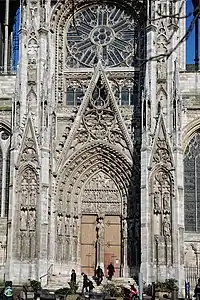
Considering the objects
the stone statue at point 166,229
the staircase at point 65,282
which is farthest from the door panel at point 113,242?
the stone statue at point 166,229

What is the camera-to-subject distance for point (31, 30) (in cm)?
2467

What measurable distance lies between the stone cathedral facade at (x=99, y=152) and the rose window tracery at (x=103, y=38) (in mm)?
67

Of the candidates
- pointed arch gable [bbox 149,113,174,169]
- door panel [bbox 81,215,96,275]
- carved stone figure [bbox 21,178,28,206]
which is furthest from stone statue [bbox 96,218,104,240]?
pointed arch gable [bbox 149,113,174,169]

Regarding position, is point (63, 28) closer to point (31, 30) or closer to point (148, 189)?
point (31, 30)

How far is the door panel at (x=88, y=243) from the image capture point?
2381 cm

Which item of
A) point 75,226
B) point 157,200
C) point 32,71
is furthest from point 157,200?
point 32,71

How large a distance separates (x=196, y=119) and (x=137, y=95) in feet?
9.96

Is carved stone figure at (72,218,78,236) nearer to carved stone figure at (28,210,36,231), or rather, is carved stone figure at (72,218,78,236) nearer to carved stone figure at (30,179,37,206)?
carved stone figure at (28,210,36,231)

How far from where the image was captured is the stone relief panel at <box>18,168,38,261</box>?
22234 mm

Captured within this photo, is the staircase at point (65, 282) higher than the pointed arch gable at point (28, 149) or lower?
lower

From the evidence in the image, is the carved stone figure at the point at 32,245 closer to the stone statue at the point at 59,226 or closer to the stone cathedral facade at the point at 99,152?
the stone cathedral facade at the point at 99,152

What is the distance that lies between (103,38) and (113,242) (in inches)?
383

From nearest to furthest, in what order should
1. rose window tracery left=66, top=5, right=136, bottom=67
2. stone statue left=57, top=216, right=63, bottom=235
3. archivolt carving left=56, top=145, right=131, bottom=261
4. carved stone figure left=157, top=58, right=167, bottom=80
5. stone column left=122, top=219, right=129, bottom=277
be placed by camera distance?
stone column left=122, top=219, right=129, bottom=277 → stone statue left=57, top=216, right=63, bottom=235 → carved stone figure left=157, top=58, right=167, bottom=80 → archivolt carving left=56, top=145, right=131, bottom=261 → rose window tracery left=66, top=5, right=136, bottom=67

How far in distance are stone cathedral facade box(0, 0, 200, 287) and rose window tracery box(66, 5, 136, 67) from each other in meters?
0.07
